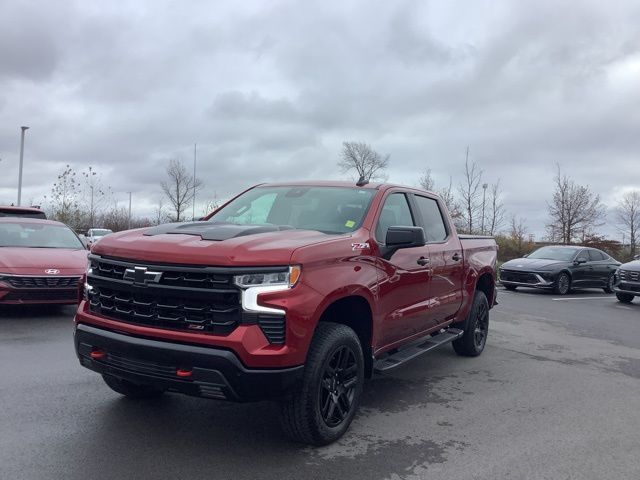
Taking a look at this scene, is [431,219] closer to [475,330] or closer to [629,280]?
[475,330]

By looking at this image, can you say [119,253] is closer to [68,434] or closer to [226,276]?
[226,276]

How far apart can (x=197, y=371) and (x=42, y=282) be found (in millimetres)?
5679

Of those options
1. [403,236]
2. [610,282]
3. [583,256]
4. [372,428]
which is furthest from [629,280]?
[372,428]

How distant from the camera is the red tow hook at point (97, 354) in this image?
153 inches

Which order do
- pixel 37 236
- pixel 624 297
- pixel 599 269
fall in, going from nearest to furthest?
pixel 37 236 < pixel 624 297 < pixel 599 269

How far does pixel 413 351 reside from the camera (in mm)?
5316

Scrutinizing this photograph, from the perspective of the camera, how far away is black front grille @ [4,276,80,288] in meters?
8.08

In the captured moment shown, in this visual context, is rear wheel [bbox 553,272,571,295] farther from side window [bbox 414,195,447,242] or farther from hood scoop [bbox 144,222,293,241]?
hood scoop [bbox 144,222,293,241]

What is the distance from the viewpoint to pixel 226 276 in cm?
359

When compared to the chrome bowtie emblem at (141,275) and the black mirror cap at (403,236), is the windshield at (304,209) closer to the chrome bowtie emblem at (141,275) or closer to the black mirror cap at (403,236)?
the black mirror cap at (403,236)

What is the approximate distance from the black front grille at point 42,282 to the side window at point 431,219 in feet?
17.1

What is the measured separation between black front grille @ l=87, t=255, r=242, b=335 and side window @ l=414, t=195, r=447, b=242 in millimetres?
2792

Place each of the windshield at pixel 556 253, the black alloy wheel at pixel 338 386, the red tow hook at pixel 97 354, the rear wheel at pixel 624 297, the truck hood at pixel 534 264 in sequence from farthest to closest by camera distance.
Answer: the windshield at pixel 556 253
the truck hood at pixel 534 264
the rear wheel at pixel 624 297
the black alloy wheel at pixel 338 386
the red tow hook at pixel 97 354

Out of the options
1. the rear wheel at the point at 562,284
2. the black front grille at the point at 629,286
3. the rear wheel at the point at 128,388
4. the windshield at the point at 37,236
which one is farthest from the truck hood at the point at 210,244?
the rear wheel at the point at 562,284
